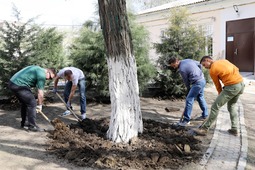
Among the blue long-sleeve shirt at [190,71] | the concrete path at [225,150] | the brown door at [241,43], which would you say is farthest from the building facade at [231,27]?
the concrete path at [225,150]

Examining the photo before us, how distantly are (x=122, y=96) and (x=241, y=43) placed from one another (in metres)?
10.9

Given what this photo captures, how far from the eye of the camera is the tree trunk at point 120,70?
4648 mm

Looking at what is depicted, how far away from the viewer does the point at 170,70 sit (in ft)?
30.2

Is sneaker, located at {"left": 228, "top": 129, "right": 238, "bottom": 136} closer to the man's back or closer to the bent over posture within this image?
the man's back

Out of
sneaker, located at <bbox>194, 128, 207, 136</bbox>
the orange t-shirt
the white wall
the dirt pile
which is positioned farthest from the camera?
the white wall

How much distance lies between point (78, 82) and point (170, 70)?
11.6ft

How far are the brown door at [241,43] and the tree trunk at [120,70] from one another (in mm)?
10427

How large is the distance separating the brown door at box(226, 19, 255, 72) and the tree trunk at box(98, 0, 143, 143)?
10.4 meters

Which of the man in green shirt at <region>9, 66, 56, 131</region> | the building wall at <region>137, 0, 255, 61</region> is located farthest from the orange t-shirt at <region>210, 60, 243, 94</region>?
the building wall at <region>137, 0, 255, 61</region>

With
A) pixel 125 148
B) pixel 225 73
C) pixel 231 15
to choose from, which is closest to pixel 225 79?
pixel 225 73

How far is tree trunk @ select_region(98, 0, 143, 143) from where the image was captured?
4.65m

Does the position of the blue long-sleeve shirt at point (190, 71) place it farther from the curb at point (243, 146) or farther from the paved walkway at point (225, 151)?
the curb at point (243, 146)

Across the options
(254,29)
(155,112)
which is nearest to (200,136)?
(155,112)

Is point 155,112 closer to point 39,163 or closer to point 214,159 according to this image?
point 214,159
